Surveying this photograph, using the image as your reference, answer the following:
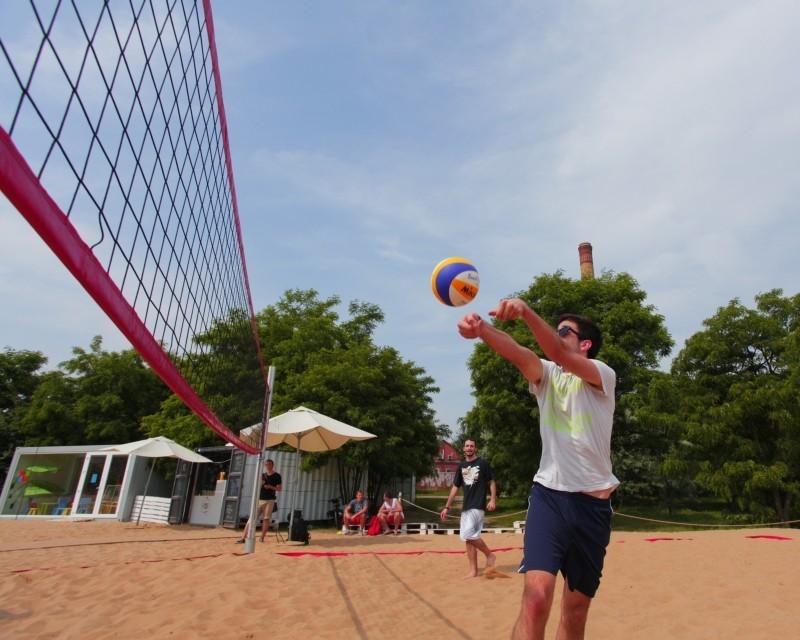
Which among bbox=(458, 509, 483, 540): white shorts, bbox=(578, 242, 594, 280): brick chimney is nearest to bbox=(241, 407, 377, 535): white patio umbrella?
bbox=(458, 509, 483, 540): white shorts

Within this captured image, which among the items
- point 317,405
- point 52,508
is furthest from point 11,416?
point 317,405

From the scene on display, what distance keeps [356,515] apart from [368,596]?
23.7 feet

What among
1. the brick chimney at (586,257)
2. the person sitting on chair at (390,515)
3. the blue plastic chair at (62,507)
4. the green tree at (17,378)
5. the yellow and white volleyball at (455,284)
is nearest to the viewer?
the yellow and white volleyball at (455,284)

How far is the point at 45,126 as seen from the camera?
1780 millimetres

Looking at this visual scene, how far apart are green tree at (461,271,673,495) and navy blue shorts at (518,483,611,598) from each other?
12937mm

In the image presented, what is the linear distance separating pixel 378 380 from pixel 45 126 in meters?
14.1

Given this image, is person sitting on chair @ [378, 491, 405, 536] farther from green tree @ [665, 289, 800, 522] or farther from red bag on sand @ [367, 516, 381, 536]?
green tree @ [665, 289, 800, 522]

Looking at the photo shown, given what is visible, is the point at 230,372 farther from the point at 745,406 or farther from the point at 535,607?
the point at 745,406

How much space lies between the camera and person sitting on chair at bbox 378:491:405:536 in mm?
11047

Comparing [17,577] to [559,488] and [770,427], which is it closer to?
[559,488]

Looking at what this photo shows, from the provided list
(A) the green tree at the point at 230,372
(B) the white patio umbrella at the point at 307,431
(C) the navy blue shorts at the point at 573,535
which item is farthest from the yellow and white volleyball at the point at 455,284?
(B) the white patio umbrella at the point at 307,431

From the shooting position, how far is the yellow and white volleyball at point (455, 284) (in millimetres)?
2398

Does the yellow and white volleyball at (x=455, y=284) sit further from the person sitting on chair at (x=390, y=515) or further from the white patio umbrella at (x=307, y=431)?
the person sitting on chair at (x=390, y=515)

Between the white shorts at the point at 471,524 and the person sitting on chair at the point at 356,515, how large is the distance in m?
6.20
